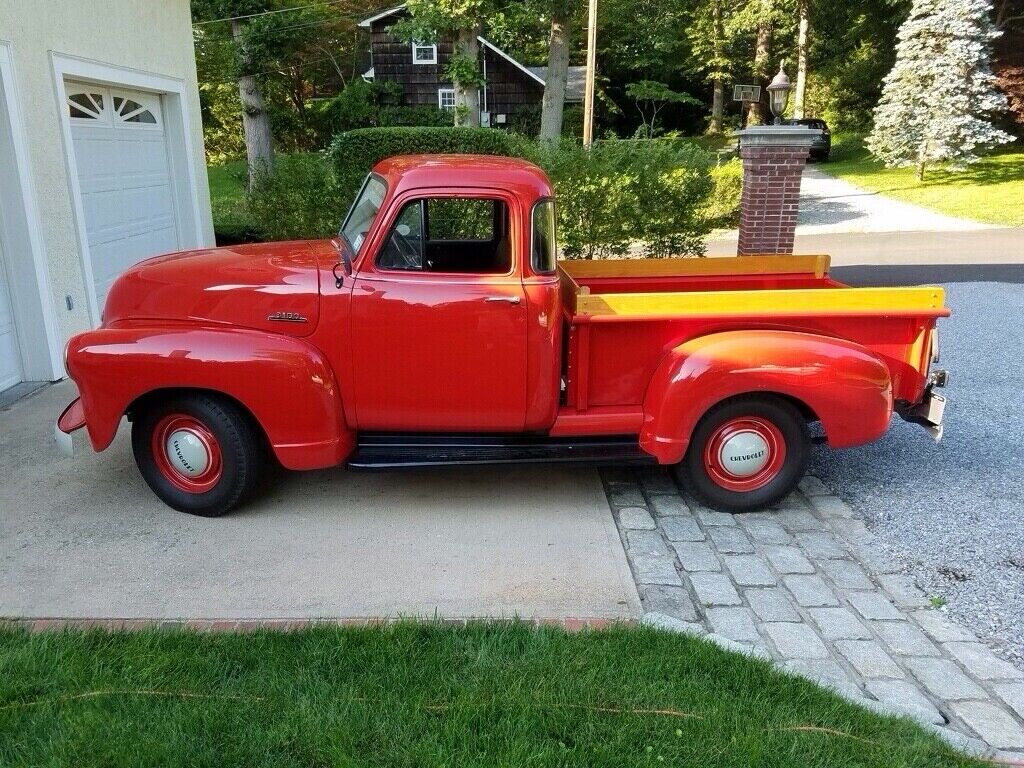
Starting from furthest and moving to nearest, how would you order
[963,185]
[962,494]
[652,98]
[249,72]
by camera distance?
1. [652,98]
2. [963,185]
3. [249,72]
4. [962,494]

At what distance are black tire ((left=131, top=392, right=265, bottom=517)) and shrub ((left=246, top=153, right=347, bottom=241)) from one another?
6.75 m

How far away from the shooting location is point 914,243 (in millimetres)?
14305

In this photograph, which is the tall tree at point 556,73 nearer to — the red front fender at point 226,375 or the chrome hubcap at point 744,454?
the chrome hubcap at point 744,454

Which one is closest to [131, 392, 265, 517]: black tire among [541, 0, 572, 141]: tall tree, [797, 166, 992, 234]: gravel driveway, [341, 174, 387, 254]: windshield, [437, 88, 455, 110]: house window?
[341, 174, 387, 254]: windshield

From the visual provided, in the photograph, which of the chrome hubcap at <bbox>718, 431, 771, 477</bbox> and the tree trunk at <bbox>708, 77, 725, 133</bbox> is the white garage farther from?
the tree trunk at <bbox>708, 77, 725, 133</bbox>

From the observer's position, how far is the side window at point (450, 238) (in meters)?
4.18

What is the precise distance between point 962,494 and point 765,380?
1.61 meters

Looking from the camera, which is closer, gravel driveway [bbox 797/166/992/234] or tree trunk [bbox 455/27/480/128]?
tree trunk [bbox 455/27/480/128]

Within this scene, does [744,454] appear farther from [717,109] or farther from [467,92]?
[717,109]

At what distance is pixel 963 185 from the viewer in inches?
823

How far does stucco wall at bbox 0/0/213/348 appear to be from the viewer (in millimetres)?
6371

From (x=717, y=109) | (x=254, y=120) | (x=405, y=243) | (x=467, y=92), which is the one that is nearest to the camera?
(x=405, y=243)

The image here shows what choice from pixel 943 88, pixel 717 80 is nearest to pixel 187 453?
pixel 943 88

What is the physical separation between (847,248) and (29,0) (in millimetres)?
12510
